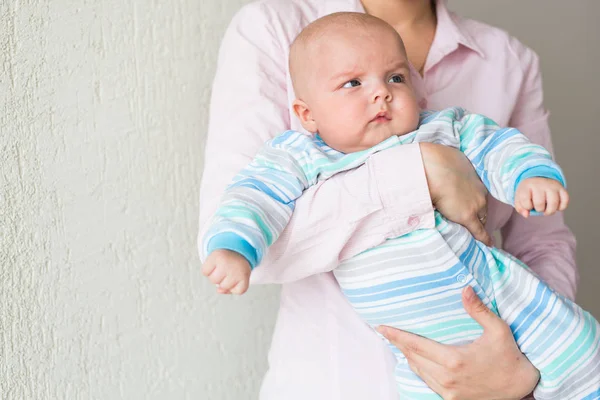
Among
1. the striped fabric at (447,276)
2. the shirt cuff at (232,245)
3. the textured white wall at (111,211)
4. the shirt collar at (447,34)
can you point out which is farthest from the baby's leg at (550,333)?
the textured white wall at (111,211)

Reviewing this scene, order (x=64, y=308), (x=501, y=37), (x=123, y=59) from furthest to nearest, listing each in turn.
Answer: (x=501, y=37) → (x=123, y=59) → (x=64, y=308)

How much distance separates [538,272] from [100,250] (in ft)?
2.81

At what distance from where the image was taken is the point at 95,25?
140 cm

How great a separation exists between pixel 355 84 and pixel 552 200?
37 centimetres

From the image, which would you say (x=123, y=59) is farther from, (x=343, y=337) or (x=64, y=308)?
(x=343, y=337)

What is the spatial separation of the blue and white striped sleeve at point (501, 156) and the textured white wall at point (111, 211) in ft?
2.02

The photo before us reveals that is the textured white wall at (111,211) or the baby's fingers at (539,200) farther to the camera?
the textured white wall at (111,211)

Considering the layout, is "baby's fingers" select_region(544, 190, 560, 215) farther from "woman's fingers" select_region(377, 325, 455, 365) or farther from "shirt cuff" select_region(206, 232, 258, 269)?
"shirt cuff" select_region(206, 232, 258, 269)

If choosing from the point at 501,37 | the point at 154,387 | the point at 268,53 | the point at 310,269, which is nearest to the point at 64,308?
the point at 154,387

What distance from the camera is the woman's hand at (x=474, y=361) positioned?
3.77ft

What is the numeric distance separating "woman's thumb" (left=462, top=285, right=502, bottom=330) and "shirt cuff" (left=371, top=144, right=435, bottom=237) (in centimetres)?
11

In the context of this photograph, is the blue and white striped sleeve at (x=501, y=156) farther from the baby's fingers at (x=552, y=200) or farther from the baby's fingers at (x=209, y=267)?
the baby's fingers at (x=209, y=267)

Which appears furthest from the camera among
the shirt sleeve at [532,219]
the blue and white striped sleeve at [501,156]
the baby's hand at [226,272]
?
the shirt sleeve at [532,219]

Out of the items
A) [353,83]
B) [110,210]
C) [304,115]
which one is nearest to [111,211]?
[110,210]
